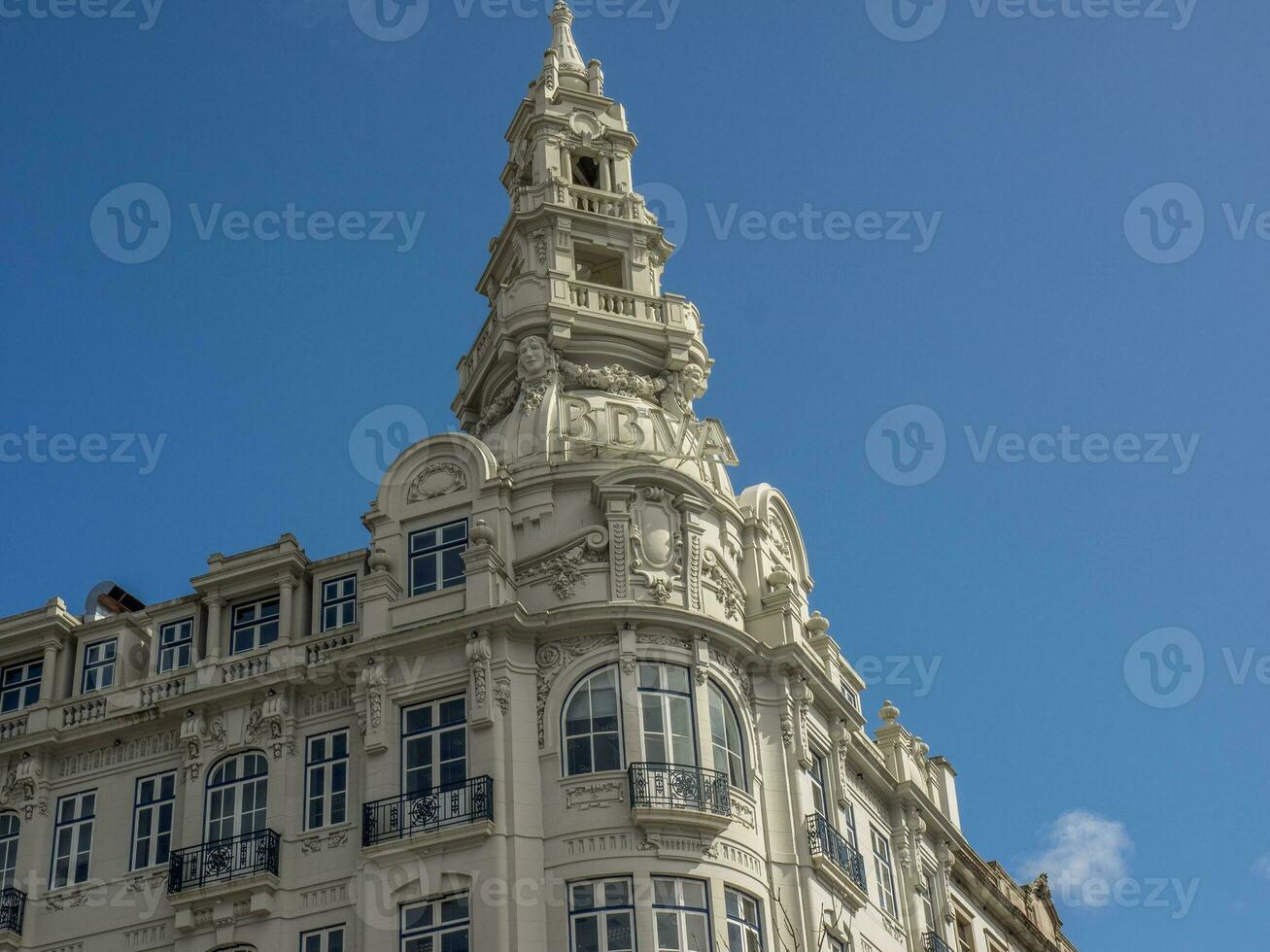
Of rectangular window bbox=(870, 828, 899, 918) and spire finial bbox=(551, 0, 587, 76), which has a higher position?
spire finial bbox=(551, 0, 587, 76)

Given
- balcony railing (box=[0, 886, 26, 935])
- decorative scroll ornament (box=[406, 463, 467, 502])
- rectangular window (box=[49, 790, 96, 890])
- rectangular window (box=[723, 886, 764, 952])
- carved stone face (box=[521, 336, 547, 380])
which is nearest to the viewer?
rectangular window (box=[723, 886, 764, 952])

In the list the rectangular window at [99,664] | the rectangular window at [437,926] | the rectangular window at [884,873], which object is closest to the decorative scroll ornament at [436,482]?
the rectangular window at [99,664]

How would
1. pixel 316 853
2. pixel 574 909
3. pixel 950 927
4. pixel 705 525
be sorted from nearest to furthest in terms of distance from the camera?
pixel 574 909 → pixel 316 853 → pixel 705 525 → pixel 950 927

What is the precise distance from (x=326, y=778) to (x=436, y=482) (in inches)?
295

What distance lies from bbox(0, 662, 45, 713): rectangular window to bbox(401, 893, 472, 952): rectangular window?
Result: 13.3 meters

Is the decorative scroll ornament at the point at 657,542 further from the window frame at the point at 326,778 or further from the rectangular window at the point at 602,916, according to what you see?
the window frame at the point at 326,778

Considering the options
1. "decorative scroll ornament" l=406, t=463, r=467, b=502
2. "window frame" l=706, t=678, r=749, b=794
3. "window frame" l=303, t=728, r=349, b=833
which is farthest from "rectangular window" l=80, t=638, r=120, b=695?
"window frame" l=706, t=678, r=749, b=794

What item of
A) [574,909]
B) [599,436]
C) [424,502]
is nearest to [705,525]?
[599,436]

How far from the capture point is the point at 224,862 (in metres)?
40.8

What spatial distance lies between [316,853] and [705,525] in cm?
1138

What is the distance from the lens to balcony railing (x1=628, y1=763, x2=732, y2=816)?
38.8 meters

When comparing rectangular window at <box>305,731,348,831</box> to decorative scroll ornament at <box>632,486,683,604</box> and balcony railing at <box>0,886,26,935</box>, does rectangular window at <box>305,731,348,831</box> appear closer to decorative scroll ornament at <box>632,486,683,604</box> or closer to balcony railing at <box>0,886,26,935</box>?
balcony railing at <box>0,886,26,935</box>

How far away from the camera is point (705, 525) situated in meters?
44.0

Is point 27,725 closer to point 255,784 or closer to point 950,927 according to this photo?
point 255,784
